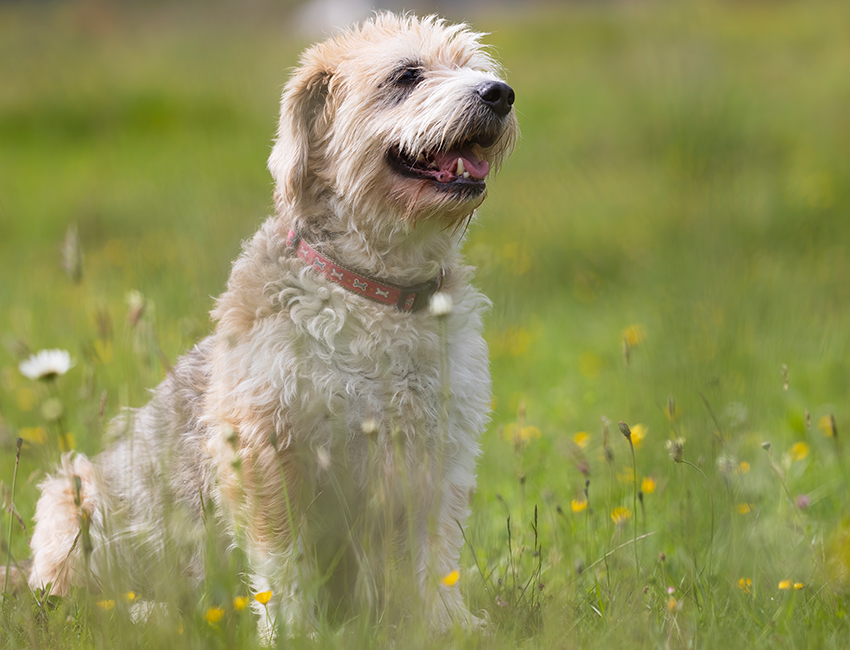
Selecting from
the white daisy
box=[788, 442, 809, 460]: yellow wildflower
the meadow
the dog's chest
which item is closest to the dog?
the dog's chest

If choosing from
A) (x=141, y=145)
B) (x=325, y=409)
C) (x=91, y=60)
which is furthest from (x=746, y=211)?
(x=91, y=60)

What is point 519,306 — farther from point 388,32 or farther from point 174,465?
point 174,465

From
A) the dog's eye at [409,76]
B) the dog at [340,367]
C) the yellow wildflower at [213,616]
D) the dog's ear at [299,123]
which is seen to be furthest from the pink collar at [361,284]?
the yellow wildflower at [213,616]

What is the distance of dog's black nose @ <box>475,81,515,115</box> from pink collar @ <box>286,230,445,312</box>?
73 cm

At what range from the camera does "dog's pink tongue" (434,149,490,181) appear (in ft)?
9.84

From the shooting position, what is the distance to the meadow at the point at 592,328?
96.0 inches

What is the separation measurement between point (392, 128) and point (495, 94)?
0.40 m

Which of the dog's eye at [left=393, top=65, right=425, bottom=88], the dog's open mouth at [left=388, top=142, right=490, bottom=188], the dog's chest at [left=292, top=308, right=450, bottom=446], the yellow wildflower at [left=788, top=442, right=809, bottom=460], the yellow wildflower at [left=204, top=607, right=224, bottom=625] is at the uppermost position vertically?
the dog's eye at [left=393, top=65, right=425, bottom=88]

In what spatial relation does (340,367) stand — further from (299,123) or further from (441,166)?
(299,123)

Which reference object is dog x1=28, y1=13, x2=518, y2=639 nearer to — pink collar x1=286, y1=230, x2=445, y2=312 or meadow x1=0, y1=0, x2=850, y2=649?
pink collar x1=286, y1=230, x2=445, y2=312

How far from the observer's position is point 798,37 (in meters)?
15.9

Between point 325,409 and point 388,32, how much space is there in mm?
1560

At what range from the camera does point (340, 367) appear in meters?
2.76

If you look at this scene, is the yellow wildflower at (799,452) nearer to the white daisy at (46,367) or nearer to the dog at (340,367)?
the dog at (340,367)
